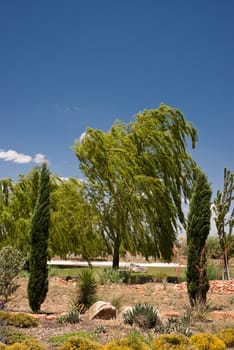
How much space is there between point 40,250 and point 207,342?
6132mm

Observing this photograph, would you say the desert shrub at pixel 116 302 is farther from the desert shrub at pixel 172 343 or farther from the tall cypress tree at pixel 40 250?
the desert shrub at pixel 172 343

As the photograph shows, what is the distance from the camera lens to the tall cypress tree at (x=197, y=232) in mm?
12102

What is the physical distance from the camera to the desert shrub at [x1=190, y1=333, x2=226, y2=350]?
664cm

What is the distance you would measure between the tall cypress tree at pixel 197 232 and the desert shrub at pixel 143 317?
3.71m

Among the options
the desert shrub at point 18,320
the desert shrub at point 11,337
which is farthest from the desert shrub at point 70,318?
the desert shrub at point 11,337

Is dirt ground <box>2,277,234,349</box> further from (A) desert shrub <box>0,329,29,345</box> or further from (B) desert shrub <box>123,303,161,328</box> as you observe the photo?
(A) desert shrub <box>0,329,29,345</box>

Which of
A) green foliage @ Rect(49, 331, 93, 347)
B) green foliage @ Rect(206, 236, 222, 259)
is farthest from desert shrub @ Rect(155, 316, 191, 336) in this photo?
green foliage @ Rect(206, 236, 222, 259)

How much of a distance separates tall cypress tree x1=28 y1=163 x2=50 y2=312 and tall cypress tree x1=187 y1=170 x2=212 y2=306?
432cm

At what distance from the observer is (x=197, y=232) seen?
490 inches

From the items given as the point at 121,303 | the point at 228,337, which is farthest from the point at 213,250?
the point at 228,337

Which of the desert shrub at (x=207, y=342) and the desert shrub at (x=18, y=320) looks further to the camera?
the desert shrub at (x=18, y=320)

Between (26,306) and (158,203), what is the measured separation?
9921mm

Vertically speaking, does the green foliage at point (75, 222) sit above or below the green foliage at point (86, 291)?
above

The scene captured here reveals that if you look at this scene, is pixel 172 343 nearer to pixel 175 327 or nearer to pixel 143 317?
pixel 175 327
